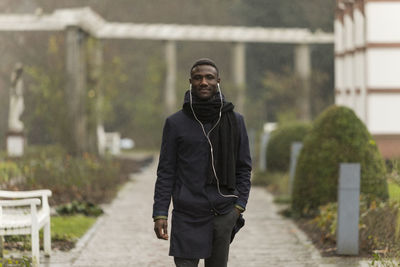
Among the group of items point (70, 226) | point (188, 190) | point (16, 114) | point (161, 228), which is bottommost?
point (70, 226)

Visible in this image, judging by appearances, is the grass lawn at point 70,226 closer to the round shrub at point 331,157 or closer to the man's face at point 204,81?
the round shrub at point 331,157

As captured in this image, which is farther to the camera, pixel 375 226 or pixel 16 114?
pixel 16 114

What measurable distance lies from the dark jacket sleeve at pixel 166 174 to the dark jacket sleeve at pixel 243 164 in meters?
0.43

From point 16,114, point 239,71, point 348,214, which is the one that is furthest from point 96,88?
point 348,214

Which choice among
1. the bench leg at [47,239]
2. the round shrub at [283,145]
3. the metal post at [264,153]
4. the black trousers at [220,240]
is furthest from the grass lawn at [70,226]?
the metal post at [264,153]

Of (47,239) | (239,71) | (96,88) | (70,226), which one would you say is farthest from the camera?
(239,71)

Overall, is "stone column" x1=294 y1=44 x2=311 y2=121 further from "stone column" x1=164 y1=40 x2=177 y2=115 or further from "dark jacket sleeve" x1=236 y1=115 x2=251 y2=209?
"dark jacket sleeve" x1=236 y1=115 x2=251 y2=209

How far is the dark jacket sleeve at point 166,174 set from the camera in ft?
20.4

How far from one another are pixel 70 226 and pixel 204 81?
682cm

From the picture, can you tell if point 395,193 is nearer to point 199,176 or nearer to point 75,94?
point 199,176

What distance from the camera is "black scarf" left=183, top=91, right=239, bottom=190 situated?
6.20 meters

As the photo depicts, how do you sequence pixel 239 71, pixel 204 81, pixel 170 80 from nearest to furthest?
1. pixel 204 81
2. pixel 170 80
3. pixel 239 71

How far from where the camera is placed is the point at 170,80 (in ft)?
112

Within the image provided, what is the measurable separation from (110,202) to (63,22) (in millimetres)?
6897
